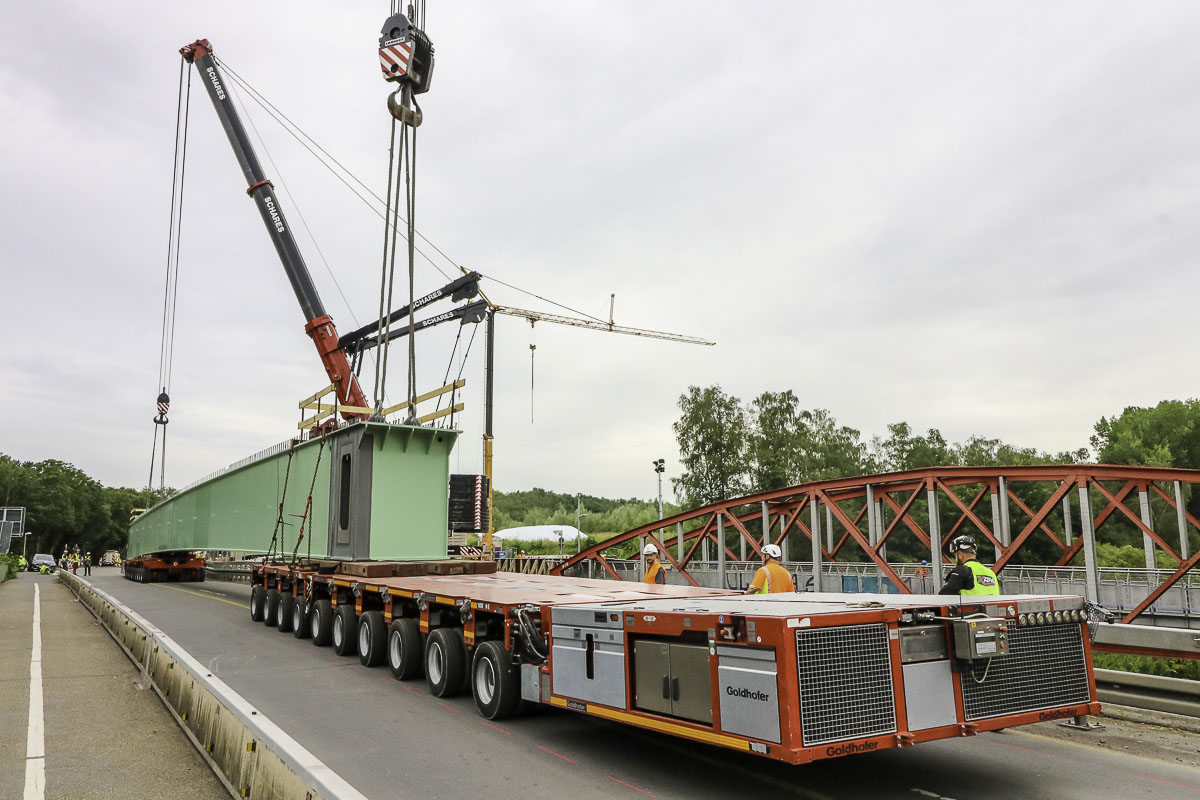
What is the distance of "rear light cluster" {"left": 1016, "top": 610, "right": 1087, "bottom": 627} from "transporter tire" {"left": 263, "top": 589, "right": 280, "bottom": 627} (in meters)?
16.1

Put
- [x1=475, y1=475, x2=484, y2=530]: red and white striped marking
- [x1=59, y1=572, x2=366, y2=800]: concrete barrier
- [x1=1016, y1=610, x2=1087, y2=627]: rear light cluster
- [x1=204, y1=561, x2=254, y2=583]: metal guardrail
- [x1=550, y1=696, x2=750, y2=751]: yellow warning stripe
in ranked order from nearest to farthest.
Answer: [x1=59, y1=572, x2=366, y2=800]: concrete barrier, [x1=550, y1=696, x2=750, y2=751]: yellow warning stripe, [x1=1016, y1=610, x2=1087, y2=627]: rear light cluster, [x1=204, y1=561, x2=254, y2=583]: metal guardrail, [x1=475, y1=475, x2=484, y2=530]: red and white striped marking

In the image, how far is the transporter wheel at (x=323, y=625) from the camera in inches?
599

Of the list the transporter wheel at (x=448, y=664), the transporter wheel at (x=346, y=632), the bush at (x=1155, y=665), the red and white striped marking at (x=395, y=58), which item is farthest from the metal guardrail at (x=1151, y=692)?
the red and white striped marking at (x=395, y=58)

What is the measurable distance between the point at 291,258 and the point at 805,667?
25.8 meters

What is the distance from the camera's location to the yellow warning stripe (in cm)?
596

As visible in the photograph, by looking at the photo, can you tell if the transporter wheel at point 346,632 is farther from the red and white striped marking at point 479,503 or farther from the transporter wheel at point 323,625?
the red and white striped marking at point 479,503

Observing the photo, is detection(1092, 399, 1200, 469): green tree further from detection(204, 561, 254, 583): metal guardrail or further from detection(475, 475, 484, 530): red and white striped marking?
detection(204, 561, 254, 583): metal guardrail

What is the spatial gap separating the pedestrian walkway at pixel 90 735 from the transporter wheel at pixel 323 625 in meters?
3.11

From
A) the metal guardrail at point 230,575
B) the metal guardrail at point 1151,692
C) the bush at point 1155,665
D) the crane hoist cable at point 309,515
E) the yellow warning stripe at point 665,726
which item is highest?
the crane hoist cable at point 309,515

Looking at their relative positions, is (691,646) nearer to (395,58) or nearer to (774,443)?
(395,58)

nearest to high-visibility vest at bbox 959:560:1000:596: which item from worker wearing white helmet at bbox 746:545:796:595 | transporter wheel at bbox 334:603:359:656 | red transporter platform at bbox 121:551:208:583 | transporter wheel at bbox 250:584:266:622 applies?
worker wearing white helmet at bbox 746:545:796:595

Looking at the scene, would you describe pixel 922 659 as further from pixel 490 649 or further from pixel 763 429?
pixel 763 429

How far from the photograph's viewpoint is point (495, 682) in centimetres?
919

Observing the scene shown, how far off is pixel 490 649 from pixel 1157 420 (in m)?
76.5
